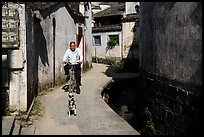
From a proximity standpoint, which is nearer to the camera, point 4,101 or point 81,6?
point 4,101

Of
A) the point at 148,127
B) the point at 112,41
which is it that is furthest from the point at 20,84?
the point at 112,41

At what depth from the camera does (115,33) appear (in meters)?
27.1

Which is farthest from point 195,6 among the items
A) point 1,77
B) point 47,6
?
point 47,6

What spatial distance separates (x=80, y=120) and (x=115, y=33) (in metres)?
19.7

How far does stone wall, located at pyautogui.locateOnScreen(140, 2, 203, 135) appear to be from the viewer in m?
5.47

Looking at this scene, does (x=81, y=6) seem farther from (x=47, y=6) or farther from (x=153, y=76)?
(x=153, y=76)

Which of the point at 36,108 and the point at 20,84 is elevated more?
the point at 20,84

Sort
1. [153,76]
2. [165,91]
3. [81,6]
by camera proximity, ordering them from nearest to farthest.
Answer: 1. [165,91]
2. [153,76]
3. [81,6]

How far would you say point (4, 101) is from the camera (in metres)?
7.73

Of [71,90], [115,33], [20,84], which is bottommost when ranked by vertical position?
[71,90]

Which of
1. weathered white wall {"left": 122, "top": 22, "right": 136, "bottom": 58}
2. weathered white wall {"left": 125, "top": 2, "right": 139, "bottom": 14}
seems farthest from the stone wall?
weathered white wall {"left": 125, "top": 2, "right": 139, "bottom": 14}

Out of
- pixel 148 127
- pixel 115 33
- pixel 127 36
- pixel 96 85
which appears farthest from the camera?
pixel 115 33

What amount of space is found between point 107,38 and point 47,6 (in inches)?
646

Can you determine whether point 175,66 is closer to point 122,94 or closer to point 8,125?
point 8,125
